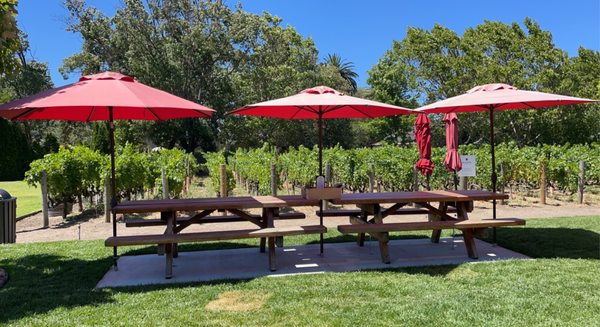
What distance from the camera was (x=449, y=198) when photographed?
6.18 meters

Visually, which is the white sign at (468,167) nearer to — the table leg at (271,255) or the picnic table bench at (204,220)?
the picnic table bench at (204,220)

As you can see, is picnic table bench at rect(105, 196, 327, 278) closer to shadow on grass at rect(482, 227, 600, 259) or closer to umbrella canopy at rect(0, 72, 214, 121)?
umbrella canopy at rect(0, 72, 214, 121)

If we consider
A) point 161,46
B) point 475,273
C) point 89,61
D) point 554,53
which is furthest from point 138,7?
point 475,273

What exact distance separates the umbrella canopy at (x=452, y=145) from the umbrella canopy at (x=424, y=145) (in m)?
0.30

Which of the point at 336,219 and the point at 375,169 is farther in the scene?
the point at 375,169

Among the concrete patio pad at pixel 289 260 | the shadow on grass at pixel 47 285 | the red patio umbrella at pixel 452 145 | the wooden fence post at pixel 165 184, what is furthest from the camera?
the wooden fence post at pixel 165 184

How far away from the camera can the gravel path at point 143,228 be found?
28.0 ft

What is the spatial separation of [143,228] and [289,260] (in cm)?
436

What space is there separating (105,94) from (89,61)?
26273mm

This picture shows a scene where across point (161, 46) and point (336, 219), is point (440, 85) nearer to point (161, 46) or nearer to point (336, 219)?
point (161, 46)

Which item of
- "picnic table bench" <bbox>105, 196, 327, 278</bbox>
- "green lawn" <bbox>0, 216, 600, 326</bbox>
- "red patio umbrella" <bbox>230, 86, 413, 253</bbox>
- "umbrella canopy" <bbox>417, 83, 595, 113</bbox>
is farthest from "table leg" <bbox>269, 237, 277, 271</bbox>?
"umbrella canopy" <bbox>417, 83, 595, 113</bbox>

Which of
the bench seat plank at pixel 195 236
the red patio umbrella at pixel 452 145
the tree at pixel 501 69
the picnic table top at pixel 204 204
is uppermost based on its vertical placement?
the tree at pixel 501 69

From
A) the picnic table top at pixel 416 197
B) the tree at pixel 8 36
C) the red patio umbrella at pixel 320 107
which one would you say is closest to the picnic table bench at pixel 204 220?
the picnic table top at pixel 416 197

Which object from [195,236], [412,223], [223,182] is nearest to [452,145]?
[412,223]
